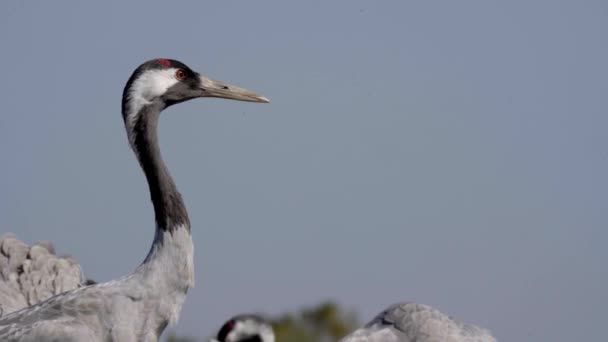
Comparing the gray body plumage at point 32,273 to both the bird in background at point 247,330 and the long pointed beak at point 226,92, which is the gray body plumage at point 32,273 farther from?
the bird in background at point 247,330

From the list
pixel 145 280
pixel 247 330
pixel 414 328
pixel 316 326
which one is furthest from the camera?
pixel 316 326

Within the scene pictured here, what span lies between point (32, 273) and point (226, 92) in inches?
108

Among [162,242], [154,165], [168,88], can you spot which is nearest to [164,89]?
[168,88]

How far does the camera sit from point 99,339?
26.2 feet

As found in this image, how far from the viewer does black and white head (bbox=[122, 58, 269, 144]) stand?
28.0 ft

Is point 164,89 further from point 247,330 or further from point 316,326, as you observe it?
point 316,326

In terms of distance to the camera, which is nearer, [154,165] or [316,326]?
[154,165]

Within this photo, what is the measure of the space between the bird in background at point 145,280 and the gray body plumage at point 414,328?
125 centimetres

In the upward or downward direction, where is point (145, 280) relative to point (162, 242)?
downward

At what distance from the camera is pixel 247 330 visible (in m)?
7.48

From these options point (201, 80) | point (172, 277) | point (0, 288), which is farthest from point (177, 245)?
point (0, 288)

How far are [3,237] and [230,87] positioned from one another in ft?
9.91

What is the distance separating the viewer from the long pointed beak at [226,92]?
29.8 ft

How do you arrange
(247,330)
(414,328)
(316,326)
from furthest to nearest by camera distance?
(316,326), (414,328), (247,330)
